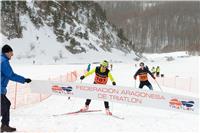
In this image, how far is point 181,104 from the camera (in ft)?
36.2

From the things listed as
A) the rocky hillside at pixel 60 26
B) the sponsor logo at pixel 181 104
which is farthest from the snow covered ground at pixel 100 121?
the rocky hillside at pixel 60 26

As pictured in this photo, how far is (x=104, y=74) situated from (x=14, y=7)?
294ft

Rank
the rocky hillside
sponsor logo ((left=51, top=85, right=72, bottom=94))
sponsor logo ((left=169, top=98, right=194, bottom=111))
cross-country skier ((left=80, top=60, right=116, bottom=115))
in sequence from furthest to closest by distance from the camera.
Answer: the rocky hillside < sponsor logo ((left=51, top=85, right=72, bottom=94)) < cross-country skier ((left=80, top=60, right=116, bottom=115)) < sponsor logo ((left=169, top=98, right=194, bottom=111))

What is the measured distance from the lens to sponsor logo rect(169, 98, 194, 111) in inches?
433

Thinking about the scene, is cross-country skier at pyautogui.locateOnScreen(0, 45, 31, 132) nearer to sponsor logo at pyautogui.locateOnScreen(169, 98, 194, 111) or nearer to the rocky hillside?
sponsor logo at pyautogui.locateOnScreen(169, 98, 194, 111)

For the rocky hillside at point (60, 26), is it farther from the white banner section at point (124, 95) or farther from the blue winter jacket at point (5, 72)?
the blue winter jacket at point (5, 72)

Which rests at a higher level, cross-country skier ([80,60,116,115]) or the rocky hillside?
the rocky hillside

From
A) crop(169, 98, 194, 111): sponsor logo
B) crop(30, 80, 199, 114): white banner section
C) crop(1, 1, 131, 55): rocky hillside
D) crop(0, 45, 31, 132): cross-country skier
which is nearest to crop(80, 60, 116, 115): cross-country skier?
crop(30, 80, 199, 114): white banner section

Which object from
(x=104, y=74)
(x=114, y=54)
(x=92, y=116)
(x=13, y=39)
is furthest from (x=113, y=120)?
(x=114, y=54)

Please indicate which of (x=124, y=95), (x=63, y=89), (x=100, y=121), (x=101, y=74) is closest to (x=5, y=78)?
(x=100, y=121)

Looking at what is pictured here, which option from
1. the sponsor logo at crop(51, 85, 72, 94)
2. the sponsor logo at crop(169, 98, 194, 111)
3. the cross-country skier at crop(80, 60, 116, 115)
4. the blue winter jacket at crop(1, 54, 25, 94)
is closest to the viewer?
the blue winter jacket at crop(1, 54, 25, 94)

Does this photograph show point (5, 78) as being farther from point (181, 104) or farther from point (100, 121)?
point (181, 104)

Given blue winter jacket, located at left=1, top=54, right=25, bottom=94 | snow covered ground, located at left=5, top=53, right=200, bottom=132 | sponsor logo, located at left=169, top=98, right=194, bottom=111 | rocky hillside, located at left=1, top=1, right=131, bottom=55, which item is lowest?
snow covered ground, located at left=5, top=53, right=200, bottom=132

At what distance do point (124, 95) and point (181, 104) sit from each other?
5.71 ft
